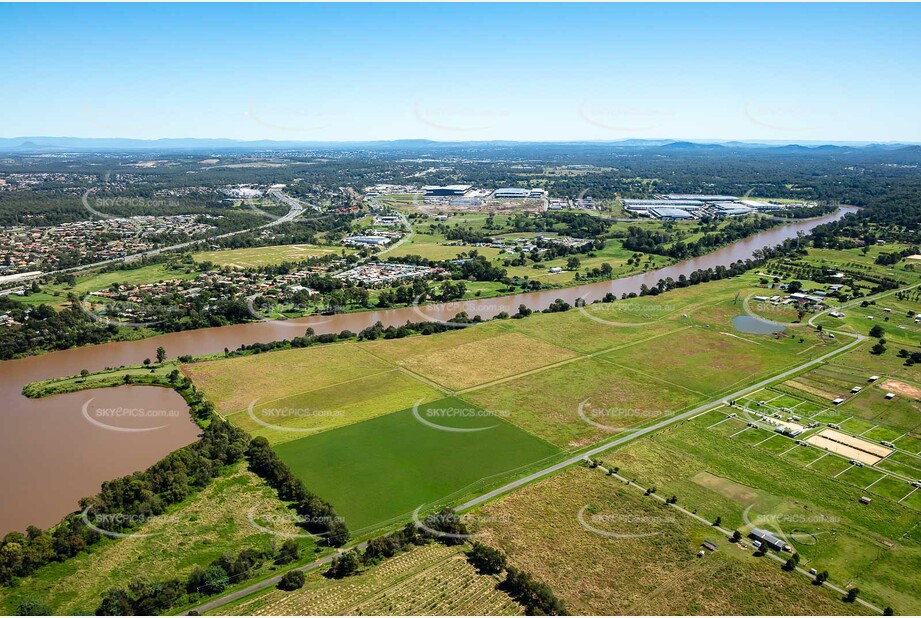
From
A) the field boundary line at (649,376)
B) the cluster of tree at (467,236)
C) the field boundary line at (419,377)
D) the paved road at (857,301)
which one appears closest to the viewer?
the field boundary line at (649,376)

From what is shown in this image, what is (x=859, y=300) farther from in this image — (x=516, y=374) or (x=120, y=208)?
(x=120, y=208)

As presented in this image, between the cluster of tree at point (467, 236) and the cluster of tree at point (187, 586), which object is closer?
the cluster of tree at point (187, 586)

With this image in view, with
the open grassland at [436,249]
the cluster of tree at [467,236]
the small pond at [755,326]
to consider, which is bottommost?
the small pond at [755,326]

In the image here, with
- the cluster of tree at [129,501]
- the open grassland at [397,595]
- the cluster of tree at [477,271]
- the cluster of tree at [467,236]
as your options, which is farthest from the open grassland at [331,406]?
the cluster of tree at [467,236]

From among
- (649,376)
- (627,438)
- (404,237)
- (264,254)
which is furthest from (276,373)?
(404,237)

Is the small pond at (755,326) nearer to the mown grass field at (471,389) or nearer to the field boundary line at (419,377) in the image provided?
the mown grass field at (471,389)

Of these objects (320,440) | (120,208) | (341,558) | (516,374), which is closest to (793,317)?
(516,374)
